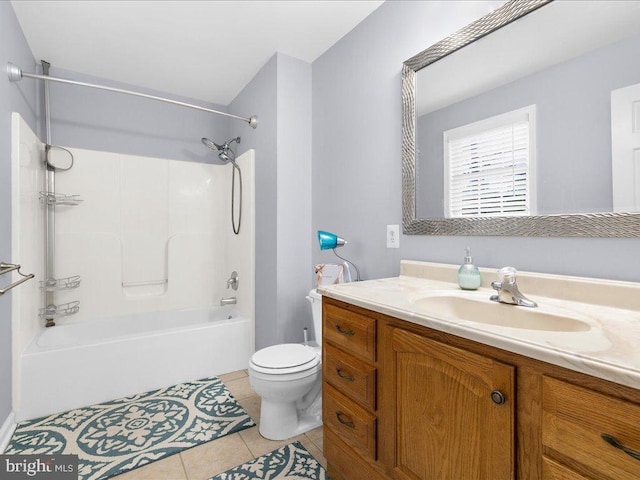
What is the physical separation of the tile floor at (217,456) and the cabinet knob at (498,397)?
107 centimetres

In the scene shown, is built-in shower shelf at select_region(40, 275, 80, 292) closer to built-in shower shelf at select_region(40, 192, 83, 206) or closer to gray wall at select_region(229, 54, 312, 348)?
built-in shower shelf at select_region(40, 192, 83, 206)

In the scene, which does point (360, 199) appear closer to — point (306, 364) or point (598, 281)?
point (306, 364)

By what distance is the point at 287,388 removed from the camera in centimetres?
162

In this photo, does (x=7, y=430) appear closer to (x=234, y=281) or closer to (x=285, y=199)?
(x=234, y=281)

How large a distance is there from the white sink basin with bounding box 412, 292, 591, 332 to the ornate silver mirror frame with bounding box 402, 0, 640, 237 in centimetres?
30

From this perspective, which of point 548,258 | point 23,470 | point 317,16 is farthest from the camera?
point 317,16

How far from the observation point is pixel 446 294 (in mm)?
1246

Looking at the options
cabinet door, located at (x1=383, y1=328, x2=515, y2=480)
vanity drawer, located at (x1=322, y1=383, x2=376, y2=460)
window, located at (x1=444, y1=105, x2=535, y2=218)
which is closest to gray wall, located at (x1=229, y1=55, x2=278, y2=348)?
vanity drawer, located at (x1=322, y1=383, x2=376, y2=460)

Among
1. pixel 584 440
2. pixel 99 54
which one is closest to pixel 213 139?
pixel 99 54

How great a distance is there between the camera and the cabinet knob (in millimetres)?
741

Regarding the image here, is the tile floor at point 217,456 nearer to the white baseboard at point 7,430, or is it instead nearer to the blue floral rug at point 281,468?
the blue floral rug at point 281,468

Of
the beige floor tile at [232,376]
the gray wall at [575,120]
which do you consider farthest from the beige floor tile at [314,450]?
the gray wall at [575,120]

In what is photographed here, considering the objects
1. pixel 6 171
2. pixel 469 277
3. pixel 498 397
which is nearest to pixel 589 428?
pixel 498 397

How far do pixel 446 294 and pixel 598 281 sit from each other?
462 millimetres
